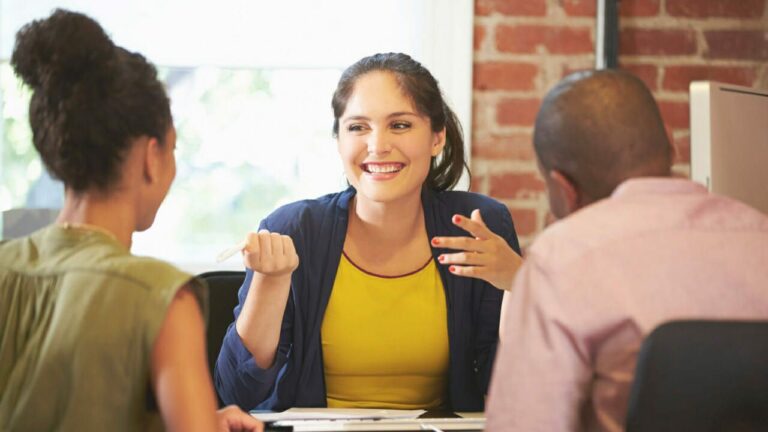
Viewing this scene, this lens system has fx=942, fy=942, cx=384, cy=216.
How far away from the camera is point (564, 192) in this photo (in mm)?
1155

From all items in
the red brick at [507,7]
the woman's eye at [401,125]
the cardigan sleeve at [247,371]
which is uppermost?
the red brick at [507,7]

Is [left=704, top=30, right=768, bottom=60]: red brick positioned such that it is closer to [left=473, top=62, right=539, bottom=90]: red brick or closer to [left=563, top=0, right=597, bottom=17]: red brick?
[left=563, top=0, right=597, bottom=17]: red brick

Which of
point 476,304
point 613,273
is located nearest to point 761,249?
point 613,273

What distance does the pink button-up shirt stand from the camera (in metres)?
0.97

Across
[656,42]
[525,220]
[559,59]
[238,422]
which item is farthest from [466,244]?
[656,42]

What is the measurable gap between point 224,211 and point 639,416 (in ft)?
5.88

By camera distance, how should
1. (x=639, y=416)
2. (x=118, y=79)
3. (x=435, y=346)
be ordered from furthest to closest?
(x=435, y=346) < (x=118, y=79) < (x=639, y=416)

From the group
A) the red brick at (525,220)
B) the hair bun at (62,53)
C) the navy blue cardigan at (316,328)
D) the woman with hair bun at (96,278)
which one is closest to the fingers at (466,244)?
the navy blue cardigan at (316,328)

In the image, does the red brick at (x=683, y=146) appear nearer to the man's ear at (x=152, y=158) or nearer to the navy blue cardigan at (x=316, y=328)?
the navy blue cardigan at (x=316, y=328)

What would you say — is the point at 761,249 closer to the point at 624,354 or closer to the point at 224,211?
the point at 624,354

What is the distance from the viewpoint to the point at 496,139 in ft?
8.28

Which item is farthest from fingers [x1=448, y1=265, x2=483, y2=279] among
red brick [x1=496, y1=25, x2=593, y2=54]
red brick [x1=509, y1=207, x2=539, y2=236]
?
red brick [x1=496, y1=25, x2=593, y2=54]

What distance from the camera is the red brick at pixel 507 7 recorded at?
8.28 feet

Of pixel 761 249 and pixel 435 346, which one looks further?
pixel 435 346
